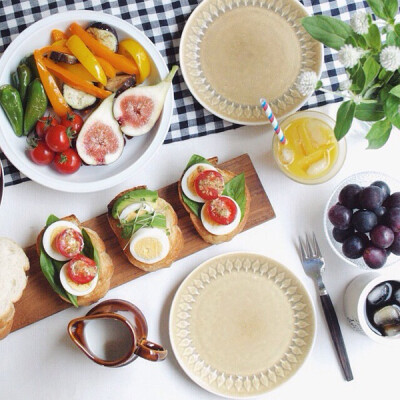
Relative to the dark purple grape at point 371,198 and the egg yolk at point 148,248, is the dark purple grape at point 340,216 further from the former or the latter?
the egg yolk at point 148,248

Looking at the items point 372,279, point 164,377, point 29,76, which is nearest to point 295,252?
point 372,279

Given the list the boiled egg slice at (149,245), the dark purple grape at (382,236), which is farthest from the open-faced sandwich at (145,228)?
the dark purple grape at (382,236)

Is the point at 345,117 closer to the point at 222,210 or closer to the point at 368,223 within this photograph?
the point at 368,223

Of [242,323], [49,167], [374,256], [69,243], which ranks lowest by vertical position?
[242,323]

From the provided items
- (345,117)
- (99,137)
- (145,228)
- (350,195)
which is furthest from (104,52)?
(350,195)

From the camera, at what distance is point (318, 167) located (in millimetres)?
1882

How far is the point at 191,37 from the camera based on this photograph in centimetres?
197

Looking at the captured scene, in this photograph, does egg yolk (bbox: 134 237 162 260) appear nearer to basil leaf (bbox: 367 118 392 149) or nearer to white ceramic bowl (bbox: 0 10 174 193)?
white ceramic bowl (bbox: 0 10 174 193)

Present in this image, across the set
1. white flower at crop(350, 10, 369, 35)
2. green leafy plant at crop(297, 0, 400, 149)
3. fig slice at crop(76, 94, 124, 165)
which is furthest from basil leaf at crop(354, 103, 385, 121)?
fig slice at crop(76, 94, 124, 165)

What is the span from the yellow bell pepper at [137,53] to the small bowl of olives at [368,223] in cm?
82

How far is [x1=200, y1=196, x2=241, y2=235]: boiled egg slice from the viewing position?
185 cm

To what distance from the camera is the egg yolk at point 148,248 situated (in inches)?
71.6

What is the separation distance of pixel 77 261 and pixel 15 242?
0.99 ft

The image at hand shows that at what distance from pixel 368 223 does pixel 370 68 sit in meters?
0.52
